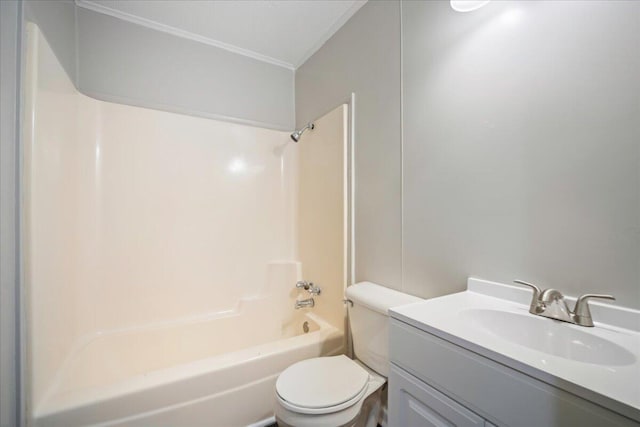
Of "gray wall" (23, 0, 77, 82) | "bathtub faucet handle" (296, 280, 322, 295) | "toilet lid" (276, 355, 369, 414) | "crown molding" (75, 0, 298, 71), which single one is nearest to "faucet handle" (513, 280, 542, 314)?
"toilet lid" (276, 355, 369, 414)

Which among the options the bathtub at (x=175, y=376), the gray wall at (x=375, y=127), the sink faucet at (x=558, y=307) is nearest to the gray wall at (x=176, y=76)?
the gray wall at (x=375, y=127)

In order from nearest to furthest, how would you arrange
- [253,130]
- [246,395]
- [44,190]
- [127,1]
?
[44,190], [246,395], [127,1], [253,130]

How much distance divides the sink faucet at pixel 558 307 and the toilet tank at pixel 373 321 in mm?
472

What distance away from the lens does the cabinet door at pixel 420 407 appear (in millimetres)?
667

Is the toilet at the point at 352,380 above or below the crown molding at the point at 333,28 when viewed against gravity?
below

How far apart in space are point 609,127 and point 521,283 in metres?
0.51

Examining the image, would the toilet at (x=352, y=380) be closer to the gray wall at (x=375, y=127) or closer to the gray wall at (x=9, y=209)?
the gray wall at (x=375, y=127)

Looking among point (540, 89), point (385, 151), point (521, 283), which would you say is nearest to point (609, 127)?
point (540, 89)

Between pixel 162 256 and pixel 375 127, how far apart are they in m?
1.69

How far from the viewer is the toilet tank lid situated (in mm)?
1183

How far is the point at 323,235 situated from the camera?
191 cm

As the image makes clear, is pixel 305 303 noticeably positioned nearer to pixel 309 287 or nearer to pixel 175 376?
pixel 309 287

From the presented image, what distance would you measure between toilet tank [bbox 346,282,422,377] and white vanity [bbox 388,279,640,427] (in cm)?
29

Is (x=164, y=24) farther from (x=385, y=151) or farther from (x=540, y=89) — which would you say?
(x=540, y=89)
